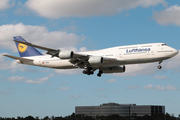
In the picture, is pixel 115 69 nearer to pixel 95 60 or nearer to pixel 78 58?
pixel 95 60

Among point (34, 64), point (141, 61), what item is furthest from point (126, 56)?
point (34, 64)

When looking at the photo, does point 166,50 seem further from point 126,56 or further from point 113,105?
point 113,105

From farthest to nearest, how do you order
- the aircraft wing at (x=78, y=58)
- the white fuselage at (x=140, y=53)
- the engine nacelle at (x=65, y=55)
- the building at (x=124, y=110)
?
the building at (x=124, y=110) < the aircraft wing at (x=78, y=58) < the engine nacelle at (x=65, y=55) < the white fuselage at (x=140, y=53)

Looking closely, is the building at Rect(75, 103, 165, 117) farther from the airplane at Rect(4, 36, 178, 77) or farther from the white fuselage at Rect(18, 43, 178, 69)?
the white fuselage at Rect(18, 43, 178, 69)

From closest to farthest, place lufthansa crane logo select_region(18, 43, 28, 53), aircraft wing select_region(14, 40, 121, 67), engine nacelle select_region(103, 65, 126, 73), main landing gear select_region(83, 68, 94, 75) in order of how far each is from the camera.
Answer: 1. aircraft wing select_region(14, 40, 121, 67)
2. main landing gear select_region(83, 68, 94, 75)
3. engine nacelle select_region(103, 65, 126, 73)
4. lufthansa crane logo select_region(18, 43, 28, 53)

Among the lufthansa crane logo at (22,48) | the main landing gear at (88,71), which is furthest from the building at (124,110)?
the main landing gear at (88,71)

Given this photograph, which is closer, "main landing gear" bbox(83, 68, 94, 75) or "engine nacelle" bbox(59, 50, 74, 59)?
"engine nacelle" bbox(59, 50, 74, 59)

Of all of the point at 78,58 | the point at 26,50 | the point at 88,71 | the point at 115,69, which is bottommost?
the point at 88,71

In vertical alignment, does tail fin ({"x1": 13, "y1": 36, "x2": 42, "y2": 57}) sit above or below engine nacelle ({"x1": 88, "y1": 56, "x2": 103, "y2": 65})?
above

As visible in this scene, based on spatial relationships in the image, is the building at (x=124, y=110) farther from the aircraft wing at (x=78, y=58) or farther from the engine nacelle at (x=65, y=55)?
the engine nacelle at (x=65, y=55)

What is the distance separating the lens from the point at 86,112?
162 metres

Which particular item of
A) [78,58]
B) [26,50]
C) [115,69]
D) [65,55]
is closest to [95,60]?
[78,58]

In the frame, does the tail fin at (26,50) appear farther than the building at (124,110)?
No

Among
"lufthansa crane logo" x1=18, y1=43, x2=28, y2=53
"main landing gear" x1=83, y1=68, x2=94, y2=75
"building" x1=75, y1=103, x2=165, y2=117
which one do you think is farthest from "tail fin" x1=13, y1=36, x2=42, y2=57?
"building" x1=75, y1=103, x2=165, y2=117
